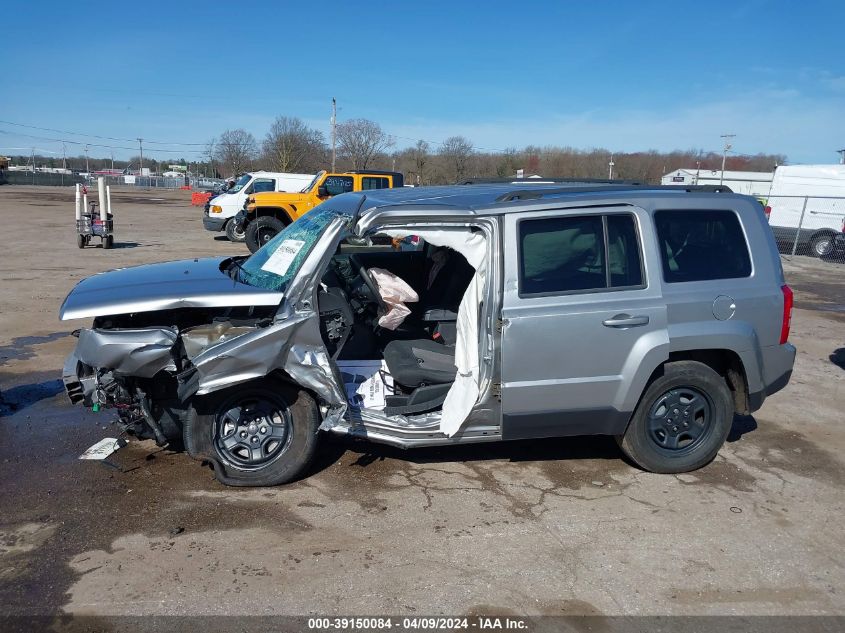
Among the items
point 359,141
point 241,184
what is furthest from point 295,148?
point 241,184

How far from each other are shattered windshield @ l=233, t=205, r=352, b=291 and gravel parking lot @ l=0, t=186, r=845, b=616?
1.37 meters

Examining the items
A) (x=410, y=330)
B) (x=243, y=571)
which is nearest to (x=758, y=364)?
(x=410, y=330)

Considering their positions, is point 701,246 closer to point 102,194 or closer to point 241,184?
point 102,194

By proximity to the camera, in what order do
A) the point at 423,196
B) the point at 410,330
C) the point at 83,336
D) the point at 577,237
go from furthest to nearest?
1. the point at 410,330
2. the point at 423,196
3. the point at 577,237
4. the point at 83,336

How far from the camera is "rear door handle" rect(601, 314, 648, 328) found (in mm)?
4402

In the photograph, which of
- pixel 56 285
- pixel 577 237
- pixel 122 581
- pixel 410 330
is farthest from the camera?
pixel 56 285

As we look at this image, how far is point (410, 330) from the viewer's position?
224 inches

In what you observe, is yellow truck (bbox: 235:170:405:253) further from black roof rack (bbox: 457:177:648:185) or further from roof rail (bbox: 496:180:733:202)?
roof rail (bbox: 496:180:733:202)

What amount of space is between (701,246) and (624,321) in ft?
2.92

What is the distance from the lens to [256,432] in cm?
441

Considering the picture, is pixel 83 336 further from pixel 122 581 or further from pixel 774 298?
pixel 774 298

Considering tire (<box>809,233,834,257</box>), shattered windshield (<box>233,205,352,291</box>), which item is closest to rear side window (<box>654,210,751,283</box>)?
shattered windshield (<box>233,205,352,291</box>)

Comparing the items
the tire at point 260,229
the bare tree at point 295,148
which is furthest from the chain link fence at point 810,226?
the bare tree at point 295,148

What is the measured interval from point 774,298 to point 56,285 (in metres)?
11.1
